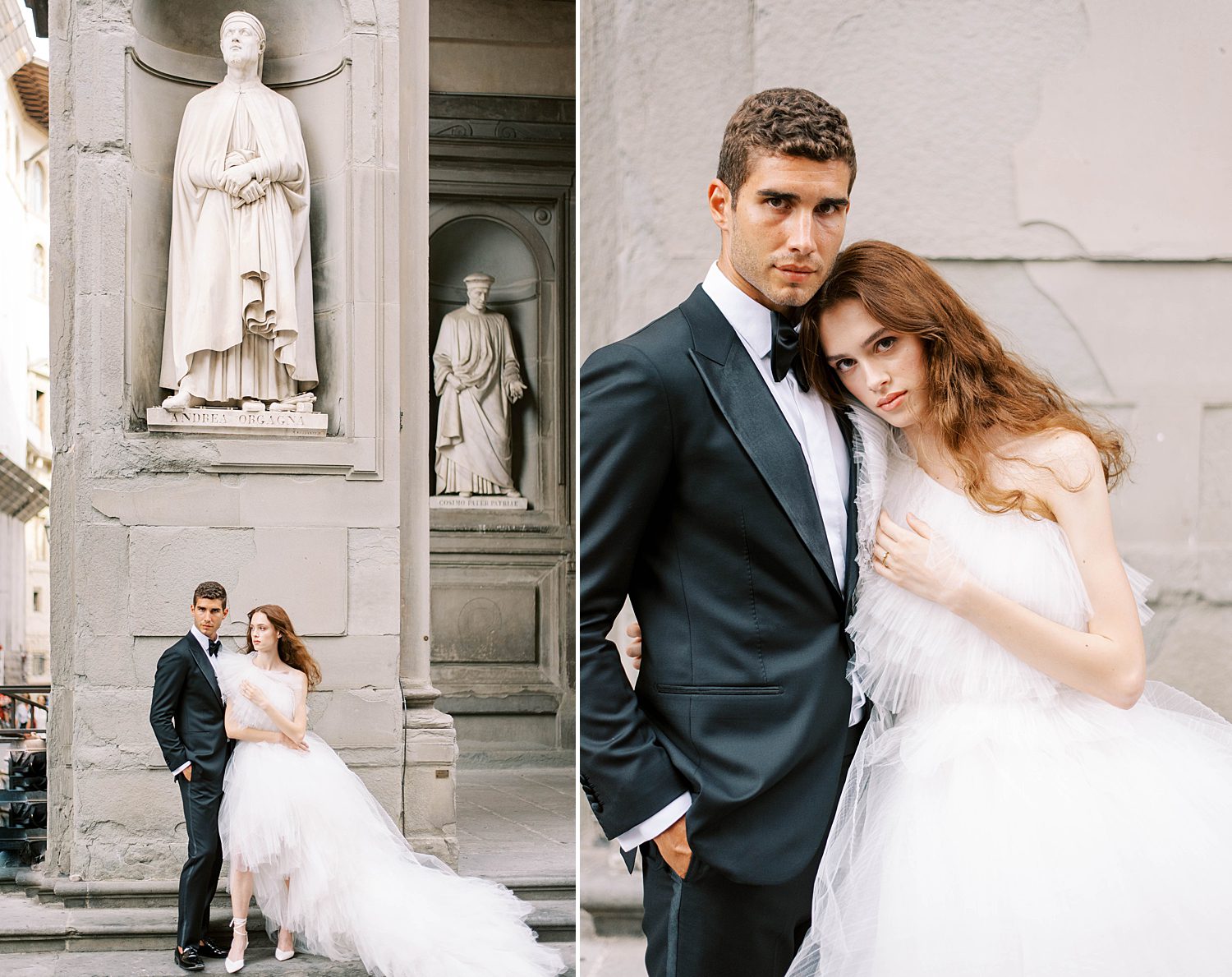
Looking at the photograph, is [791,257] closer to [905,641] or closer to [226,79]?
[905,641]

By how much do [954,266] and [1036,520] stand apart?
0.72 meters

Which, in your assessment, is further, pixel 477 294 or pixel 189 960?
pixel 477 294

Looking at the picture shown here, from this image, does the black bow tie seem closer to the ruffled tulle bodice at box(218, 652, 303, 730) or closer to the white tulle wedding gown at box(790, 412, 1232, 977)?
the white tulle wedding gown at box(790, 412, 1232, 977)

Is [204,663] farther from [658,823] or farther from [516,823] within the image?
[658,823]

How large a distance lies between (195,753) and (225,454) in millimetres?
1092

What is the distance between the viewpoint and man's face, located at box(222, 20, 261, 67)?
4.16m

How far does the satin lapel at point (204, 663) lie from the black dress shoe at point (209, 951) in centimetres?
82

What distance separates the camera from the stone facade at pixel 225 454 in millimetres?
4047

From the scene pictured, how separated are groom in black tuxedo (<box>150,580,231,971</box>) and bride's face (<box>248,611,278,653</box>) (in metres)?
0.16

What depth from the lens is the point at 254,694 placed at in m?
3.72

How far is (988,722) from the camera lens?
5.33 feet

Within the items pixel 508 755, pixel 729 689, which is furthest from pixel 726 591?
pixel 508 755

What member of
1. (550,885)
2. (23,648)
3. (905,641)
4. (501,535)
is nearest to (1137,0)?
(905,641)

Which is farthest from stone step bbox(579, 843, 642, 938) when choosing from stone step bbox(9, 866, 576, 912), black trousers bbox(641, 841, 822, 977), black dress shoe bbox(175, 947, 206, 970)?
stone step bbox(9, 866, 576, 912)
